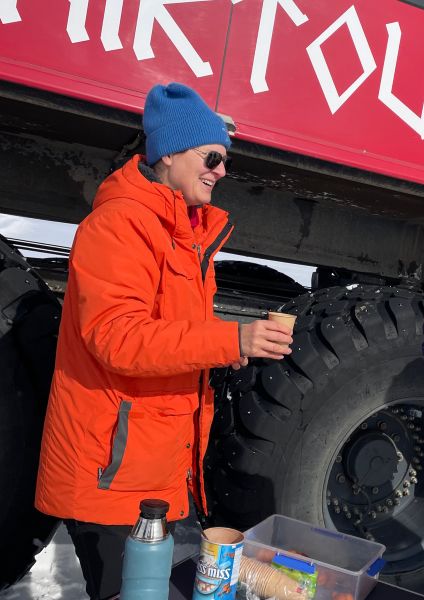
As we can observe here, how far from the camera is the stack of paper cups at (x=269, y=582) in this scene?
1388 millimetres

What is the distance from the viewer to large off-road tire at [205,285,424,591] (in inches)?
94.7

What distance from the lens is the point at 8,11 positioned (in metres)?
1.87

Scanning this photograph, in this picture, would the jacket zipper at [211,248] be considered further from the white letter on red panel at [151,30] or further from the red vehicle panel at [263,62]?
the white letter on red panel at [151,30]

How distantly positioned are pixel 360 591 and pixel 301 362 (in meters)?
1.06

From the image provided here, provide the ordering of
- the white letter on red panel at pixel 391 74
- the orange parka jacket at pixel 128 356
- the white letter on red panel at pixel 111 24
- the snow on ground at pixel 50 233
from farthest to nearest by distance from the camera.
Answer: the snow on ground at pixel 50 233, the white letter on red panel at pixel 391 74, the white letter on red panel at pixel 111 24, the orange parka jacket at pixel 128 356

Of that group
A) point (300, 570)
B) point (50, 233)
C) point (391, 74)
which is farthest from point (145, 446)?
point (50, 233)

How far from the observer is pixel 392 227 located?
3.52 metres

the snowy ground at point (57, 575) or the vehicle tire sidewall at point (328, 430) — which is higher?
the vehicle tire sidewall at point (328, 430)

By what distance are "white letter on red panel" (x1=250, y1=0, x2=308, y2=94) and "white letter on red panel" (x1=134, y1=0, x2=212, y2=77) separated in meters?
0.23

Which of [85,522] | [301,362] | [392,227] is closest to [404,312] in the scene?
[301,362]

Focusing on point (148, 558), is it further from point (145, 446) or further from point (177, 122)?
point (177, 122)

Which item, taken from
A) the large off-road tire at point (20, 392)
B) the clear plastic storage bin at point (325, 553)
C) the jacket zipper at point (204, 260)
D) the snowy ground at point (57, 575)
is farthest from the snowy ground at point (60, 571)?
the clear plastic storage bin at point (325, 553)

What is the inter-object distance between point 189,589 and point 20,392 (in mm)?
1062

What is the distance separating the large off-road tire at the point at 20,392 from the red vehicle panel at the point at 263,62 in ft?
2.39
